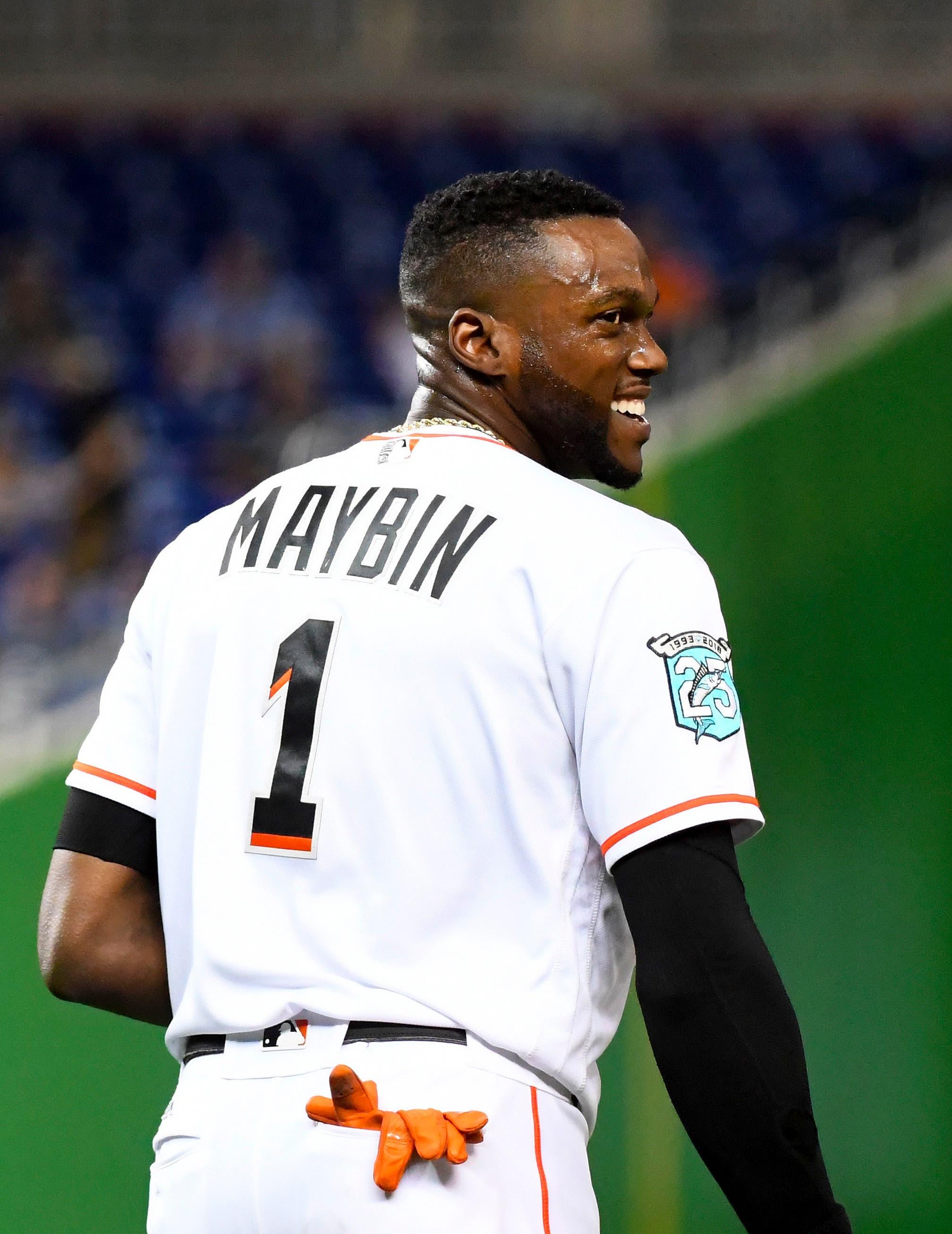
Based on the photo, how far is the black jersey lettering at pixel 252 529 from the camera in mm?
1367

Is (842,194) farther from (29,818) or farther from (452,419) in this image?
(452,419)

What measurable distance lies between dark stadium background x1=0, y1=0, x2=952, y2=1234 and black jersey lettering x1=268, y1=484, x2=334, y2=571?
1291 millimetres

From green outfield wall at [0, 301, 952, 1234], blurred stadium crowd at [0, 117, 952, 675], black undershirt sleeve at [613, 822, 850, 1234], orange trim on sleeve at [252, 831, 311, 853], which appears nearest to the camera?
black undershirt sleeve at [613, 822, 850, 1234]

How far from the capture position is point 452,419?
148 centimetres

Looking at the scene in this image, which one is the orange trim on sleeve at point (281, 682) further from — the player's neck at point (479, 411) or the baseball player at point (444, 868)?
the player's neck at point (479, 411)


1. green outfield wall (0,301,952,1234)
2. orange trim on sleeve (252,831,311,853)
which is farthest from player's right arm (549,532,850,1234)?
green outfield wall (0,301,952,1234)

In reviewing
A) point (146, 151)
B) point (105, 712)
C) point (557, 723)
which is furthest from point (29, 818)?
point (146, 151)

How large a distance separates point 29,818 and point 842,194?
6.26 metres

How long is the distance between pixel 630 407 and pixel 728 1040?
646 millimetres

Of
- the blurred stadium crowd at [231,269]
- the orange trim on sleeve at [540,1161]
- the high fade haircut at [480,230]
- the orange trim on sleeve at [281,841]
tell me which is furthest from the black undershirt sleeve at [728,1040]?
the blurred stadium crowd at [231,269]

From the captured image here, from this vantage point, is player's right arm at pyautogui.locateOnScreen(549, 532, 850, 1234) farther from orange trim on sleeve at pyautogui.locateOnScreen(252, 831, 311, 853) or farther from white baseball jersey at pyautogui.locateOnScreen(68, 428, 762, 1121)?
orange trim on sleeve at pyautogui.locateOnScreen(252, 831, 311, 853)

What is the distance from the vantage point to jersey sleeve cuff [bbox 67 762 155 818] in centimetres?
142

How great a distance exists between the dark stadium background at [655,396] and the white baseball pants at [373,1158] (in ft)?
4.23

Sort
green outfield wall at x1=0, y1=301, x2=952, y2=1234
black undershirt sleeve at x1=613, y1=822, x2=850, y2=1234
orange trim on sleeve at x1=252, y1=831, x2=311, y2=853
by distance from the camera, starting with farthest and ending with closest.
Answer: green outfield wall at x1=0, y1=301, x2=952, y2=1234, orange trim on sleeve at x1=252, y1=831, x2=311, y2=853, black undershirt sleeve at x1=613, y1=822, x2=850, y2=1234
